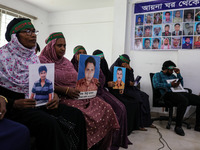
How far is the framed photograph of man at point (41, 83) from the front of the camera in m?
1.09

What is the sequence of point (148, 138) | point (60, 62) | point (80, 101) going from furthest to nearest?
1. point (148, 138)
2. point (60, 62)
3. point (80, 101)

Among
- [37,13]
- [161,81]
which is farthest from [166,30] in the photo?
[37,13]

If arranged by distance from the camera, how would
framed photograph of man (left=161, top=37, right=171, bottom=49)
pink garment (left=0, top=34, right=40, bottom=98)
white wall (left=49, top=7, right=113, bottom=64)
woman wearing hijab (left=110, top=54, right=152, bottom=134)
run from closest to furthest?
pink garment (left=0, top=34, right=40, bottom=98)
woman wearing hijab (left=110, top=54, right=152, bottom=134)
framed photograph of man (left=161, top=37, right=171, bottom=49)
white wall (left=49, top=7, right=113, bottom=64)

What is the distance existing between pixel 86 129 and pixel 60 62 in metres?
0.74

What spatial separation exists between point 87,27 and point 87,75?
13.0 feet

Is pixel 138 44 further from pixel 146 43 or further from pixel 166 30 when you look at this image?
pixel 166 30

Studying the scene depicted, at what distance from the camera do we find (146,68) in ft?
12.5

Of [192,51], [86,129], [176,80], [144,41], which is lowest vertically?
[86,129]

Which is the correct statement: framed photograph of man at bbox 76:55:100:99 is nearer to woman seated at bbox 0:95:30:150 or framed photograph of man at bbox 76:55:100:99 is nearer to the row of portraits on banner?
woman seated at bbox 0:95:30:150

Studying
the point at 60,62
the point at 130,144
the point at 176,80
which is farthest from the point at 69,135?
the point at 176,80

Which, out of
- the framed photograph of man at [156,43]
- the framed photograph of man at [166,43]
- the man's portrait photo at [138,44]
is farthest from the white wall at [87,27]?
the framed photograph of man at [166,43]

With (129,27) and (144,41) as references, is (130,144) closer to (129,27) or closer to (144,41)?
(144,41)

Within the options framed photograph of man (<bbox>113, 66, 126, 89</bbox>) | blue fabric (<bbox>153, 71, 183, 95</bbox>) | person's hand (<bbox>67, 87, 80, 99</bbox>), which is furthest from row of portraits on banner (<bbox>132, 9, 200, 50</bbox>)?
person's hand (<bbox>67, 87, 80, 99</bbox>)

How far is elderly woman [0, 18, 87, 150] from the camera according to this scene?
1.10m
